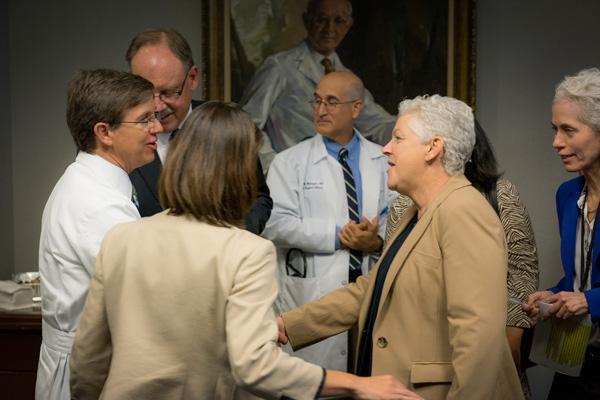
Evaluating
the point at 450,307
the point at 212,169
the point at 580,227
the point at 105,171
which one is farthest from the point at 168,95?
the point at 580,227

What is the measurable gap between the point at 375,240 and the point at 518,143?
134 centimetres

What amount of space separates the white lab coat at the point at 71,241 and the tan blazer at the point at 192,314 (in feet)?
1.34

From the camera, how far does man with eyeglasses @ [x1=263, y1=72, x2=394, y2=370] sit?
450 centimetres

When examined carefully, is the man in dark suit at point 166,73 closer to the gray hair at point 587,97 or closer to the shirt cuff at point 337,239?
the shirt cuff at point 337,239

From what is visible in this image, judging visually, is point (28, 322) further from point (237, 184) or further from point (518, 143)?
point (518, 143)

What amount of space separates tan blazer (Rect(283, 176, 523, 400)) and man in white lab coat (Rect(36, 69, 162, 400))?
88 centimetres

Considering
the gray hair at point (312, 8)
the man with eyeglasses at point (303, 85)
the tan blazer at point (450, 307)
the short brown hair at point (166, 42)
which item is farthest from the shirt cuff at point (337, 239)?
the tan blazer at point (450, 307)

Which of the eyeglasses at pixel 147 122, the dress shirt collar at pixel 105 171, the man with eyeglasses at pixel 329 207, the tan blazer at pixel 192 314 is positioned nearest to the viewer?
the tan blazer at pixel 192 314

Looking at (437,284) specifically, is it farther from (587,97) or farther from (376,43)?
(376,43)

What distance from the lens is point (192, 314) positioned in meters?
2.12

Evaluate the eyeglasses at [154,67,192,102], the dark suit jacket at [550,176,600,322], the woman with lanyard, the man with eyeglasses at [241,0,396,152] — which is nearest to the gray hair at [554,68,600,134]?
the woman with lanyard

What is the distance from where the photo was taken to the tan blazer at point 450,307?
2500 mm

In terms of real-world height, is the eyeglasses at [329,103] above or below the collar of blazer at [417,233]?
above

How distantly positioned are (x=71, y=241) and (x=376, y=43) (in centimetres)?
306
